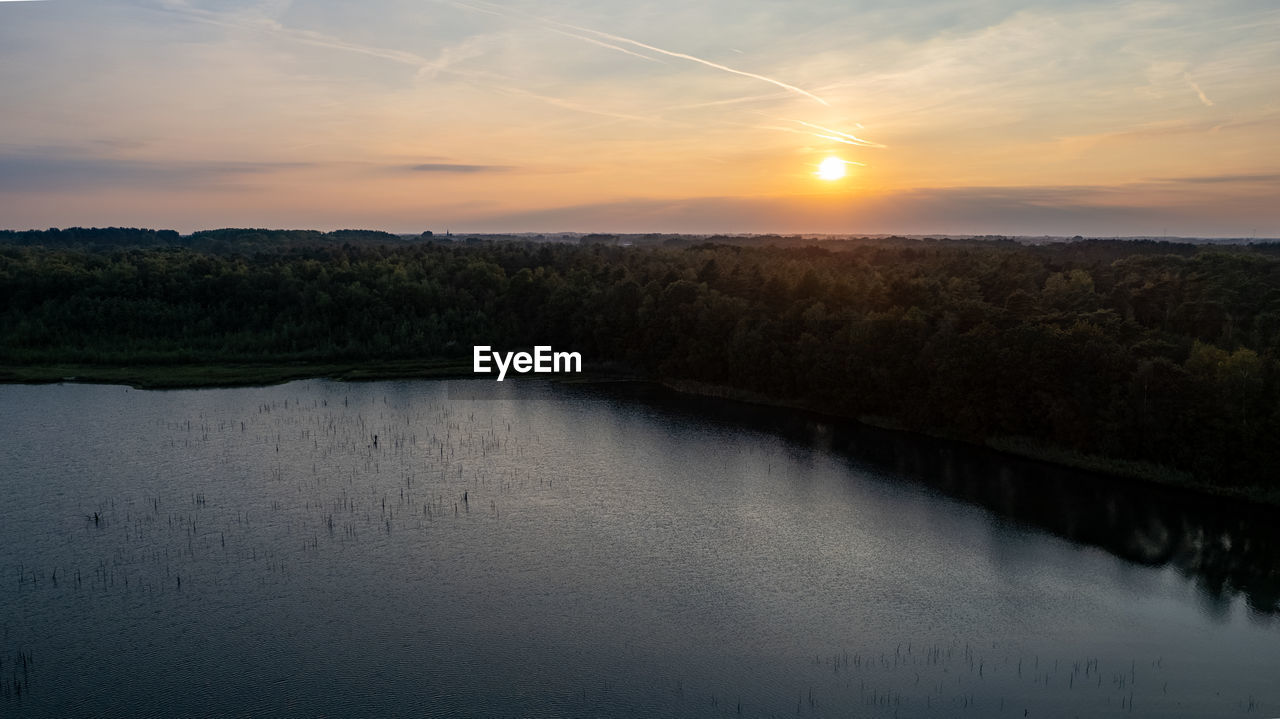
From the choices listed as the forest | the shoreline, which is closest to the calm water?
the shoreline

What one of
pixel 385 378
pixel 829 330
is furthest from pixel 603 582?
pixel 385 378

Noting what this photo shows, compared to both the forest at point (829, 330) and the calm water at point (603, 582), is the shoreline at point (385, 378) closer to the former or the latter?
the forest at point (829, 330)

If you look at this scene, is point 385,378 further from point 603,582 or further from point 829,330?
point 603,582

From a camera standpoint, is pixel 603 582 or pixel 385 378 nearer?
pixel 603 582

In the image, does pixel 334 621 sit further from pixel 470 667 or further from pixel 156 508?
pixel 156 508

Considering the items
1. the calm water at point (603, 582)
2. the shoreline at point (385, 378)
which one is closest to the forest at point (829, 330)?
the shoreline at point (385, 378)

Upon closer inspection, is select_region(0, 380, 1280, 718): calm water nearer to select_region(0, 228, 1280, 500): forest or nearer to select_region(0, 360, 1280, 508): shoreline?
select_region(0, 360, 1280, 508): shoreline

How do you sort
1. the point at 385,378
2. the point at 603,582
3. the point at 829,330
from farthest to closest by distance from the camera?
1. the point at 385,378
2. the point at 829,330
3. the point at 603,582
